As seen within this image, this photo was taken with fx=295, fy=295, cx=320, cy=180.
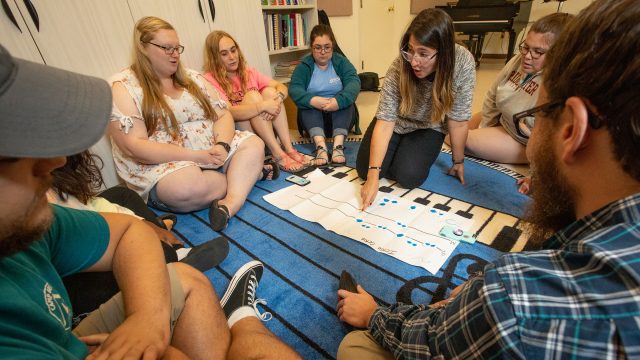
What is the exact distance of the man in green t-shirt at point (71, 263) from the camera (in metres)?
0.38

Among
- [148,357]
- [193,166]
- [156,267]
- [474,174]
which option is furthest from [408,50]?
[148,357]

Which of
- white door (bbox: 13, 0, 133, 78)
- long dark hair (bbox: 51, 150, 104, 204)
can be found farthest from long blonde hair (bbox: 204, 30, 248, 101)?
long dark hair (bbox: 51, 150, 104, 204)

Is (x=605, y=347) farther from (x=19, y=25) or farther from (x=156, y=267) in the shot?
(x=19, y=25)

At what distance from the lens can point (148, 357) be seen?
0.51 meters

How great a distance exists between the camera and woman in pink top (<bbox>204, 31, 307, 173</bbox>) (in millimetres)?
1994

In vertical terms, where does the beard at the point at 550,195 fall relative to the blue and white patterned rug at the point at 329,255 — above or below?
above

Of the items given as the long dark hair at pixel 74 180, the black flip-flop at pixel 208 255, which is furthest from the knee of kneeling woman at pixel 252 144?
the long dark hair at pixel 74 180

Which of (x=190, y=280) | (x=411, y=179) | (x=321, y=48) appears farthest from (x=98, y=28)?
(x=411, y=179)

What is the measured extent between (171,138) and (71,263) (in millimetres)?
1085

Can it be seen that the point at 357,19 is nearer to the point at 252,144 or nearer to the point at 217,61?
the point at 217,61

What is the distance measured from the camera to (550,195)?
50 cm

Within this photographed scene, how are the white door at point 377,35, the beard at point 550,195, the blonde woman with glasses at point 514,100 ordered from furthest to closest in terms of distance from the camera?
the white door at point 377,35
the blonde woman with glasses at point 514,100
the beard at point 550,195

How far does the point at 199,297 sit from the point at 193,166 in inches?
38.2

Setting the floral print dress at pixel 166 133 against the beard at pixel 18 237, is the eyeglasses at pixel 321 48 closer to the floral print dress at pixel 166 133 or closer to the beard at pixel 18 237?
the floral print dress at pixel 166 133
